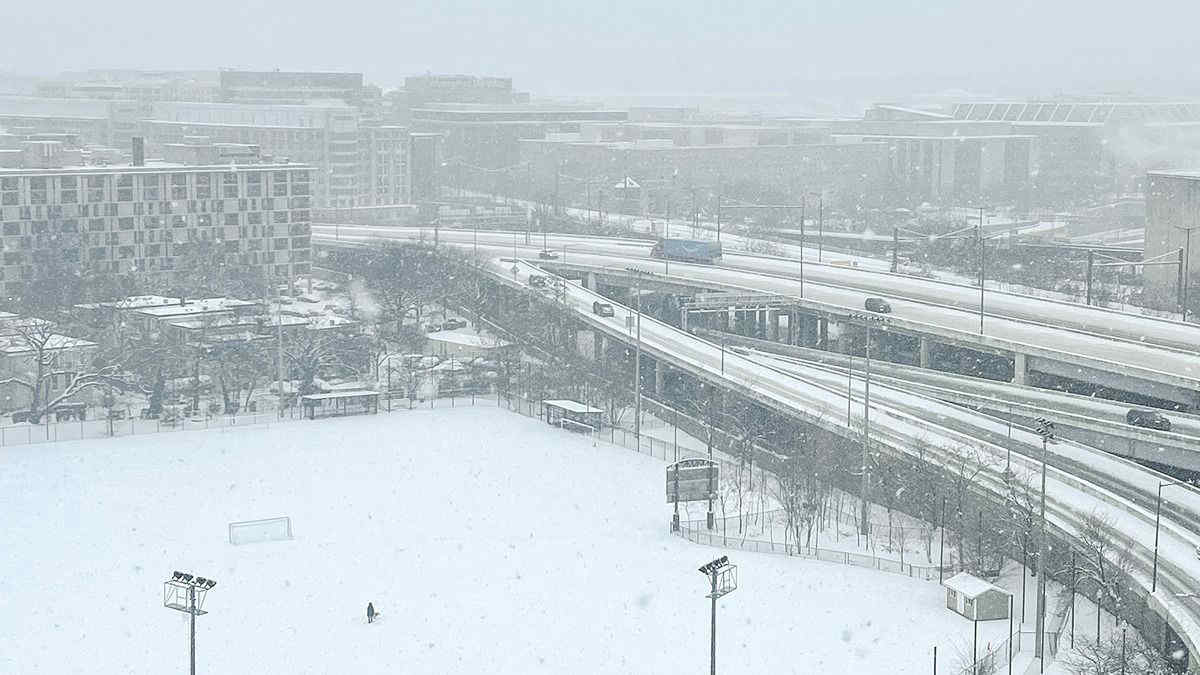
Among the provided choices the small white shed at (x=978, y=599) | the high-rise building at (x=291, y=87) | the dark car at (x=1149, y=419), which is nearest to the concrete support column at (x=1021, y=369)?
the dark car at (x=1149, y=419)

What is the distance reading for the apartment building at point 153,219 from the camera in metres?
51.8

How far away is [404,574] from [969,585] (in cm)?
922

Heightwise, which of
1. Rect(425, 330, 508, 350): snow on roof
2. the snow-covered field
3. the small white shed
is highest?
Rect(425, 330, 508, 350): snow on roof

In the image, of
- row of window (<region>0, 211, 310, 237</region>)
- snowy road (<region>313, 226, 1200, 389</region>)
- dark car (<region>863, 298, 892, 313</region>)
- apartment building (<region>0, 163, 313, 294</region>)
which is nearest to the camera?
snowy road (<region>313, 226, 1200, 389</region>)

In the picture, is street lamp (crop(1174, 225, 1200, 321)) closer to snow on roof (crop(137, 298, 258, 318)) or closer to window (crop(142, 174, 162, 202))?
snow on roof (crop(137, 298, 258, 318))

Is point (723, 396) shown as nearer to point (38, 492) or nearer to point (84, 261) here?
point (38, 492)

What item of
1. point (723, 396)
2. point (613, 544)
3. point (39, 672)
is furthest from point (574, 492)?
point (39, 672)

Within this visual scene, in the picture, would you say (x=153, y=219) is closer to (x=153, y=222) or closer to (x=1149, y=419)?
(x=153, y=222)

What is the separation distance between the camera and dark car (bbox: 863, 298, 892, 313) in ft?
148

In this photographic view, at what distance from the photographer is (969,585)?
937 inches

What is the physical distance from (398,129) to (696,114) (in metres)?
66.2

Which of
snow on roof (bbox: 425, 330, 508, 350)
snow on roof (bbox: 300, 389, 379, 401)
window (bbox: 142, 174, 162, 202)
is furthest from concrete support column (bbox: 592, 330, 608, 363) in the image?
window (bbox: 142, 174, 162, 202)

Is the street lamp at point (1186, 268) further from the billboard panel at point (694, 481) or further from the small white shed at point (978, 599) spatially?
the small white shed at point (978, 599)

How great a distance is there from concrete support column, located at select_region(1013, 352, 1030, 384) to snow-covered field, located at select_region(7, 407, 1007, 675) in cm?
1028
